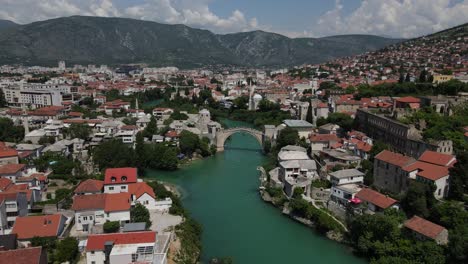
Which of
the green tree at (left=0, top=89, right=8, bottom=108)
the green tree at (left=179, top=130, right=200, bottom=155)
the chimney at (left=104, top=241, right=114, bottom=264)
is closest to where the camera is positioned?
the chimney at (left=104, top=241, right=114, bottom=264)

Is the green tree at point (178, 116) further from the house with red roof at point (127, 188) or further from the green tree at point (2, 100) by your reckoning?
the green tree at point (2, 100)

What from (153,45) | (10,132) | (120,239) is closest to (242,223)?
(120,239)

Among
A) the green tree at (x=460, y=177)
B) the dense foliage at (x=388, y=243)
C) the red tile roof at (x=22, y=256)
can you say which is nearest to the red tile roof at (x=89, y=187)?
the red tile roof at (x=22, y=256)

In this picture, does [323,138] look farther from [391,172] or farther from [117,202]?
[117,202]

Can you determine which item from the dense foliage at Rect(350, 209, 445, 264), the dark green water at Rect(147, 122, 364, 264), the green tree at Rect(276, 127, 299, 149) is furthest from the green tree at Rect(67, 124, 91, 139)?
the dense foliage at Rect(350, 209, 445, 264)

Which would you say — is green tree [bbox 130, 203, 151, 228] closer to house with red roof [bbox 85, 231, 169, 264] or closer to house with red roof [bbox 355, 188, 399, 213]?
house with red roof [bbox 85, 231, 169, 264]
